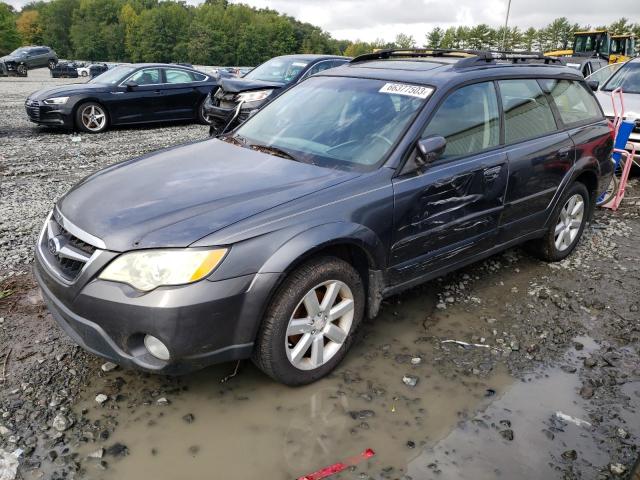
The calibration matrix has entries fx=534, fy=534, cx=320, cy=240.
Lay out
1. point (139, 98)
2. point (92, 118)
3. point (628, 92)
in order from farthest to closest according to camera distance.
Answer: point (139, 98)
point (92, 118)
point (628, 92)

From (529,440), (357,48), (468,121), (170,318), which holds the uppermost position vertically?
(357,48)

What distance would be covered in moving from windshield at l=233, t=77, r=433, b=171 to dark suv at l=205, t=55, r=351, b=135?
4857 mm

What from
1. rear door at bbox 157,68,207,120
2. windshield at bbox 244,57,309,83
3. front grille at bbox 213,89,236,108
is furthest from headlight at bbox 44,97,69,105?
windshield at bbox 244,57,309,83

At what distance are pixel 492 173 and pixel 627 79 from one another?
277 inches

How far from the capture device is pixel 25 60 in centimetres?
3425

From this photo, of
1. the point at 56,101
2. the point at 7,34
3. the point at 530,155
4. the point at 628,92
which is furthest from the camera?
the point at 7,34

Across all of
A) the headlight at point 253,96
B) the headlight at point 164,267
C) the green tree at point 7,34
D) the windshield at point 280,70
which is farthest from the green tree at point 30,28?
the headlight at point 164,267

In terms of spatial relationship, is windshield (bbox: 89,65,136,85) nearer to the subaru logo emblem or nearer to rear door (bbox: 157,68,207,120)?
rear door (bbox: 157,68,207,120)

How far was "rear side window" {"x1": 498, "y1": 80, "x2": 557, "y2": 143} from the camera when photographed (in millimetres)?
3783

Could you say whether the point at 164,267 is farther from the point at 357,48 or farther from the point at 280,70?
the point at 357,48

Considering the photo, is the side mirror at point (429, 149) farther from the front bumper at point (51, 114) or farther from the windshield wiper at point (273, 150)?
the front bumper at point (51, 114)

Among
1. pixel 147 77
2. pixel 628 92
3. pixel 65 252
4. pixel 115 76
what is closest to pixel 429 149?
pixel 65 252

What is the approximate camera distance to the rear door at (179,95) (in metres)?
11.3

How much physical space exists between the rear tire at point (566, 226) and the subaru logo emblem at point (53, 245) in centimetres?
362
